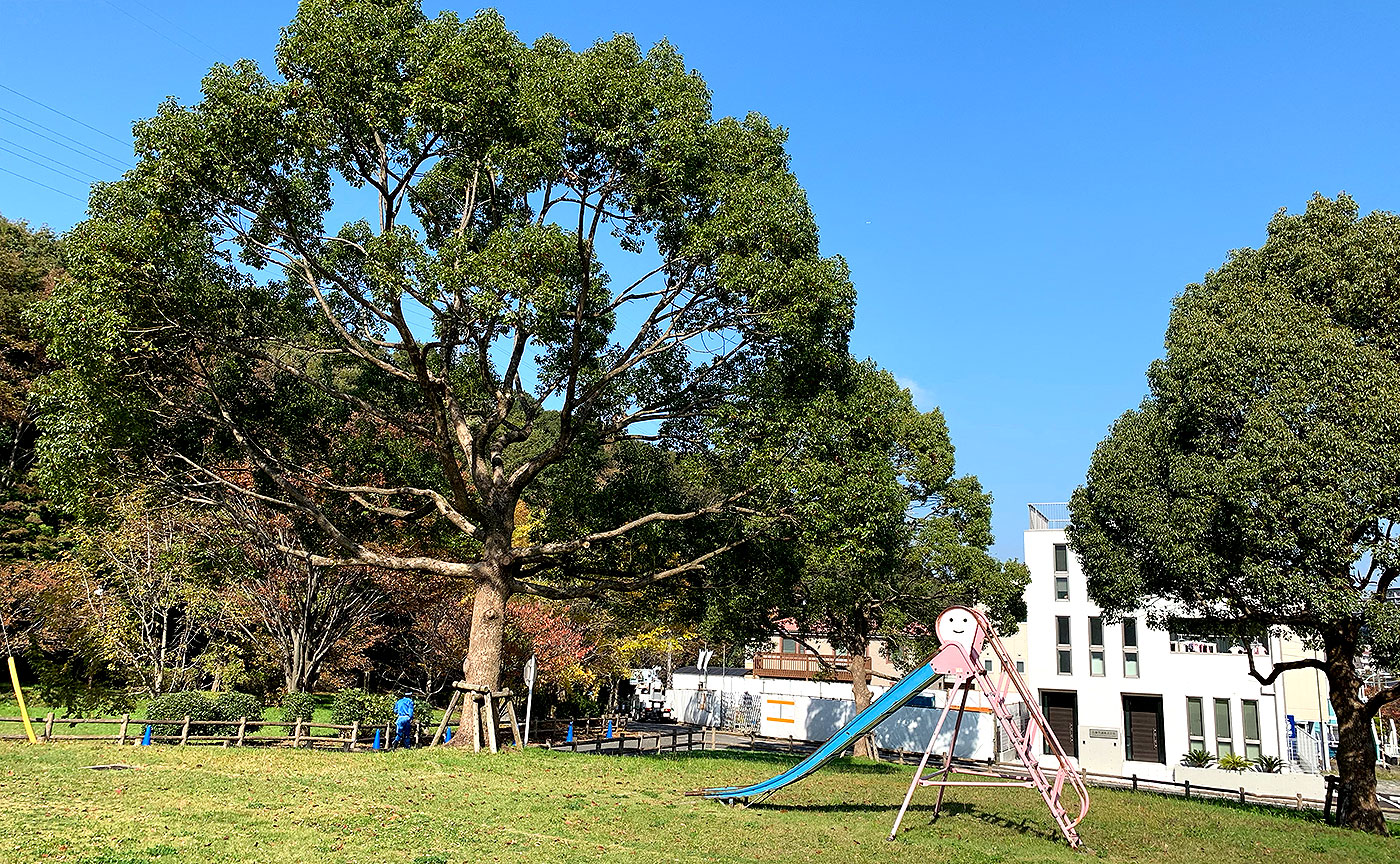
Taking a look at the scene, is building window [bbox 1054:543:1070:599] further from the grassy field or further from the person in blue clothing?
the person in blue clothing

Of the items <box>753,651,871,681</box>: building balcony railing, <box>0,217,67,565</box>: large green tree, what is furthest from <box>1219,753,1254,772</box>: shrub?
<box>0,217,67,565</box>: large green tree

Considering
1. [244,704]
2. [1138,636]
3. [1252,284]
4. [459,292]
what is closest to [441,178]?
[459,292]

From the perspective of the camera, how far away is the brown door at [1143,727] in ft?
108

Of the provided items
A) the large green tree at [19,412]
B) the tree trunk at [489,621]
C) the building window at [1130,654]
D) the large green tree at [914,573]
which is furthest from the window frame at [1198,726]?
the large green tree at [19,412]

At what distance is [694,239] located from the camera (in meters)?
14.4

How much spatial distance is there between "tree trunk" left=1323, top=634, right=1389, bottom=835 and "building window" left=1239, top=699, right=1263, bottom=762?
20307 millimetres

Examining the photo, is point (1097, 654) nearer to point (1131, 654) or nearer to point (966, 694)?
point (1131, 654)

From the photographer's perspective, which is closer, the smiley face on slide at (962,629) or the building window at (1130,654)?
the smiley face on slide at (962,629)

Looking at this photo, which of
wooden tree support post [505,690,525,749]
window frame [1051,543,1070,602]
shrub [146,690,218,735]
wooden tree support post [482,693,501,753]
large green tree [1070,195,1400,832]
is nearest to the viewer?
large green tree [1070,195,1400,832]

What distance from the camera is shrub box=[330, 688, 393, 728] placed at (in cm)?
2058

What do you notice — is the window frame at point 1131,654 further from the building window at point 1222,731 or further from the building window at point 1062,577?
the building window at point 1222,731

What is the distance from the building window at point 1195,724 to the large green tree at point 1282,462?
19948 mm

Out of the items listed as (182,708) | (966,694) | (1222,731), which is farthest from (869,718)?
(1222,731)

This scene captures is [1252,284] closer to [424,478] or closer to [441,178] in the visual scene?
[441,178]
